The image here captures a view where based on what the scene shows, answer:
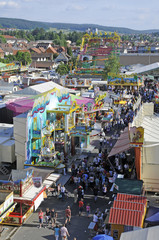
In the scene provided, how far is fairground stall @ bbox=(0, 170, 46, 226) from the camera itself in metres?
12.5

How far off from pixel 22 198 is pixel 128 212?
13.4ft

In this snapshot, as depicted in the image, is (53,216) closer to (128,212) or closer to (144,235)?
(128,212)

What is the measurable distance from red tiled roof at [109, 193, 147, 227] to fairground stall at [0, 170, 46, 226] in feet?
10.8

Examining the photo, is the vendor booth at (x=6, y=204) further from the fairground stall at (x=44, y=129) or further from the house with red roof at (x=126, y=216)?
the fairground stall at (x=44, y=129)

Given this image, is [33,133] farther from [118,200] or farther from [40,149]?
[118,200]

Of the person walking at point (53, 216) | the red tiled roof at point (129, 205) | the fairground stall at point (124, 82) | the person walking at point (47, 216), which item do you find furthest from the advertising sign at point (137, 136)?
the fairground stall at point (124, 82)

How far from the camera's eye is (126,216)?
10820 millimetres

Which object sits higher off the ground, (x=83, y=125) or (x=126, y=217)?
(x=83, y=125)

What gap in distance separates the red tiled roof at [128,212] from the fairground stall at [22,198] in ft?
10.8

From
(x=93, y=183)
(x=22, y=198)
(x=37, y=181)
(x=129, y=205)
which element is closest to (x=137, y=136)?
(x=93, y=183)

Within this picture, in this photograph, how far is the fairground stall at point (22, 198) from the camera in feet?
40.9

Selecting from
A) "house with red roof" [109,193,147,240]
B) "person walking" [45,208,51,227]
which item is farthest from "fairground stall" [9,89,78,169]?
"house with red roof" [109,193,147,240]

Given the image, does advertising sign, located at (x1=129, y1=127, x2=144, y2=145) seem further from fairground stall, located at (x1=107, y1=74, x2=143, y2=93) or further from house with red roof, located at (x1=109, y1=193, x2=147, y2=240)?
fairground stall, located at (x1=107, y1=74, x2=143, y2=93)

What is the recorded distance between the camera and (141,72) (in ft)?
155
